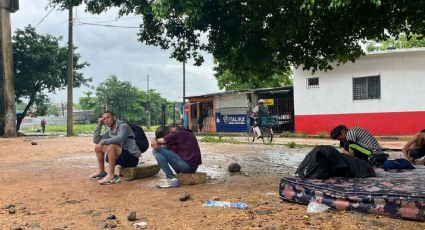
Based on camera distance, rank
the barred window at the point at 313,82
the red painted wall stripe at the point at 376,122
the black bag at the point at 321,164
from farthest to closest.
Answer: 1. the barred window at the point at 313,82
2. the red painted wall stripe at the point at 376,122
3. the black bag at the point at 321,164

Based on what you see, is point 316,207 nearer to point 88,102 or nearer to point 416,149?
point 416,149

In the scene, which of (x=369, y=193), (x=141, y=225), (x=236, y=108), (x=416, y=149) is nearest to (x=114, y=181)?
(x=141, y=225)

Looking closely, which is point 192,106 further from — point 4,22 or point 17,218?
point 17,218

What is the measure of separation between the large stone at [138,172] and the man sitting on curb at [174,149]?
99 cm

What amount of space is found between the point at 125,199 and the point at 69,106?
847 inches

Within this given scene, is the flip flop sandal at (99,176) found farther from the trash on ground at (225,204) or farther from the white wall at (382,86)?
the white wall at (382,86)

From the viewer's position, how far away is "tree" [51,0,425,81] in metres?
6.72

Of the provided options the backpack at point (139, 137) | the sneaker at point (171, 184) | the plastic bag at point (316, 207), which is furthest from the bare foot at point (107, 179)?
the plastic bag at point (316, 207)

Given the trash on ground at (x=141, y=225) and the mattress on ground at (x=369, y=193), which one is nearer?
the mattress on ground at (x=369, y=193)

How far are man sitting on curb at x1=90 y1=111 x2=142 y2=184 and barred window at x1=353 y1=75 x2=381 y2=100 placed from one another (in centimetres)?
1673

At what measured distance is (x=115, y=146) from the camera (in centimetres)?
682

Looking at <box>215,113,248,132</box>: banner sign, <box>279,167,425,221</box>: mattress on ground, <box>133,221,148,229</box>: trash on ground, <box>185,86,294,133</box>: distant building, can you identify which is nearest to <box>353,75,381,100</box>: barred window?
<box>185,86,294,133</box>: distant building

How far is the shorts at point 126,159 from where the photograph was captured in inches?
280

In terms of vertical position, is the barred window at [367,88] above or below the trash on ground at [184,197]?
above
